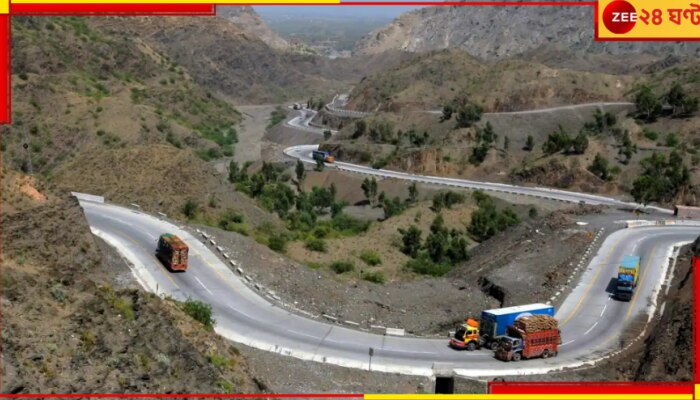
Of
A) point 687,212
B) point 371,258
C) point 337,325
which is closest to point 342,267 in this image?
point 371,258

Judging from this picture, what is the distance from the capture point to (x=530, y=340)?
31.2 m

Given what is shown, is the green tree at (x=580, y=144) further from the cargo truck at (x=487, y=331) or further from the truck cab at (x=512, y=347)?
the truck cab at (x=512, y=347)

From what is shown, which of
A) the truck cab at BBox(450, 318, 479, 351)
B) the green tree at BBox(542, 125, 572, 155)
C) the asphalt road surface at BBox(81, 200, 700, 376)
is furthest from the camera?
the green tree at BBox(542, 125, 572, 155)

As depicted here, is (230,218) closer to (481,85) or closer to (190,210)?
(190,210)

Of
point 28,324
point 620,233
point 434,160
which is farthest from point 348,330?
point 434,160

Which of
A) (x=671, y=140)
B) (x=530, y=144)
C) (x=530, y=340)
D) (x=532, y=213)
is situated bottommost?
(x=532, y=213)

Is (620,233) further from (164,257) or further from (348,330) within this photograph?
(164,257)

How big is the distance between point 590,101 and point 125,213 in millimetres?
88996

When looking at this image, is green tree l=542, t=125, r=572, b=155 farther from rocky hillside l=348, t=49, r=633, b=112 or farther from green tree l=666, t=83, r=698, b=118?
rocky hillside l=348, t=49, r=633, b=112

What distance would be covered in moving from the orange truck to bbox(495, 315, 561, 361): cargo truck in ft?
55.3

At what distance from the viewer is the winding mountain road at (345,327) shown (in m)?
30.5

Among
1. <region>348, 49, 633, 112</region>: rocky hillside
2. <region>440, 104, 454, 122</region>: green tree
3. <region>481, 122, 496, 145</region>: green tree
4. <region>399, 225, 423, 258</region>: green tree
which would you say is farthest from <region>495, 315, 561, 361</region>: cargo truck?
<region>348, 49, 633, 112</region>: rocky hillside

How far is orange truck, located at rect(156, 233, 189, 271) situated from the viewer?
3788cm

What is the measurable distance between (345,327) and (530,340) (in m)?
8.35
